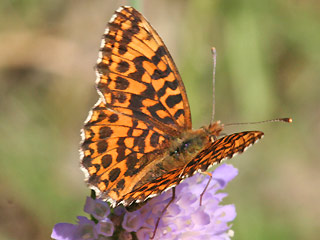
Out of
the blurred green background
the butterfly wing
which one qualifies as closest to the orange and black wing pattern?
the butterfly wing

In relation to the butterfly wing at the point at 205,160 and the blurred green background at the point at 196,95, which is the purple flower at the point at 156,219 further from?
the blurred green background at the point at 196,95

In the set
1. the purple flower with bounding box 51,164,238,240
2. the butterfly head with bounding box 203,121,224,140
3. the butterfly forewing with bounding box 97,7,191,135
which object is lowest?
the purple flower with bounding box 51,164,238,240

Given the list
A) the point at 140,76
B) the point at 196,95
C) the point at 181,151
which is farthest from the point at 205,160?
the point at 196,95

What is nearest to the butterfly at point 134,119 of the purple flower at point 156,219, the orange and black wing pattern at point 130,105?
the orange and black wing pattern at point 130,105

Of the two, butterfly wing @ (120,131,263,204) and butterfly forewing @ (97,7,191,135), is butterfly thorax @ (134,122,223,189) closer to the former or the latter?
butterfly forewing @ (97,7,191,135)

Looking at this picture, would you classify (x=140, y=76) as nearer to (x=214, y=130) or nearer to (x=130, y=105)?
(x=130, y=105)

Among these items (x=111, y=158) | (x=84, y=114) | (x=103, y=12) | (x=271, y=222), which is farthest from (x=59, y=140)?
(x=111, y=158)
